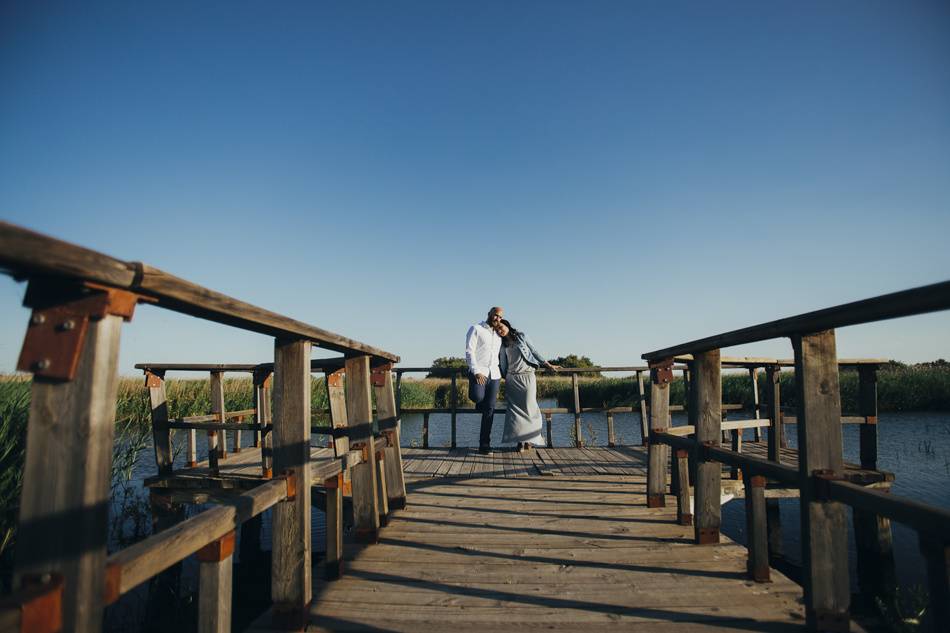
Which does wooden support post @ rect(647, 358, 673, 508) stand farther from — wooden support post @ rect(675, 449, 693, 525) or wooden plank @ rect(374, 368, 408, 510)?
wooden plank @ rect(374, 368, 408, 510)

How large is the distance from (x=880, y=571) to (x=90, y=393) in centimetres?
714

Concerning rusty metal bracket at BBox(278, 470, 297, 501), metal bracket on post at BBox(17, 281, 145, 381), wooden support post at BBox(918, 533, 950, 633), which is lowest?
wooden support post at BBox(918, 533, 950, 633)

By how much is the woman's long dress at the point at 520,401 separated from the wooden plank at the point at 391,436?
300cm

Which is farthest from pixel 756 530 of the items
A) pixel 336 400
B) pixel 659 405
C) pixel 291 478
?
pixel 336 400

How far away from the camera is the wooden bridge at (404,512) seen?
1.19m

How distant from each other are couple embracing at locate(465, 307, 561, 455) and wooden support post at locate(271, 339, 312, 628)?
4335mm

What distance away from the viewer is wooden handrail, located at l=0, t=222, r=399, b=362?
1003mm

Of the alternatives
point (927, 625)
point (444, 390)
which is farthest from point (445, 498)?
point (444, 390)

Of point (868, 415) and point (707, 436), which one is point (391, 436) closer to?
point (707, 436)

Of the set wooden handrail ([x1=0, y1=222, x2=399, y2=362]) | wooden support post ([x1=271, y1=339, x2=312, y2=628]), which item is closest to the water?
wooden support post ([x1=271, y1=339, x2=312, y2=628])

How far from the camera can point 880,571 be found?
5.44m

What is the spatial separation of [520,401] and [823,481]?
5239 millimetres

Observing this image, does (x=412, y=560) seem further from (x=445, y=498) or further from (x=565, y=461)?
(x=565, y=461)

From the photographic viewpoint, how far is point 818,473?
213 cm
